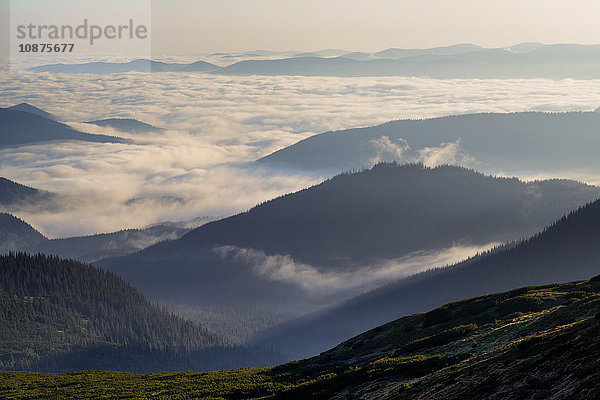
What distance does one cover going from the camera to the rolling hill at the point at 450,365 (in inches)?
1903

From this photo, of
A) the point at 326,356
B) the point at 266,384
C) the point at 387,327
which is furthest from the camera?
the point at 387,327

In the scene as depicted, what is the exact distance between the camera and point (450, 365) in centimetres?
6812

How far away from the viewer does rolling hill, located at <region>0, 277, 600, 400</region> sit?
159 feet

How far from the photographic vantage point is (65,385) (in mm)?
140625

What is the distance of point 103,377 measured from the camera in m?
148

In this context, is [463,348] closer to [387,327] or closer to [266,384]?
[266,384]

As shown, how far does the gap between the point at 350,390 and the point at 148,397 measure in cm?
4168

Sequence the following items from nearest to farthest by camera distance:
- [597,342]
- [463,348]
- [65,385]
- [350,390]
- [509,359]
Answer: [597,342], [509,359], [350,390], [463,348], [65,385]

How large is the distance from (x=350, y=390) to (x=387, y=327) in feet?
161

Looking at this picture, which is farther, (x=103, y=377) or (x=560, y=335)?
(x=103, y=377)

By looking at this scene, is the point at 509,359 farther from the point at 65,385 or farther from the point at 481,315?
the point at 65,385

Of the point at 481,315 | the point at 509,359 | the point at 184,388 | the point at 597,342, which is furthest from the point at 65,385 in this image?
the point at 597,342

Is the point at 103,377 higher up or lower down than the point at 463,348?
lower down

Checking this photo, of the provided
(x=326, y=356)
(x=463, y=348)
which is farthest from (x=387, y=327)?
(x=463, y=348)
